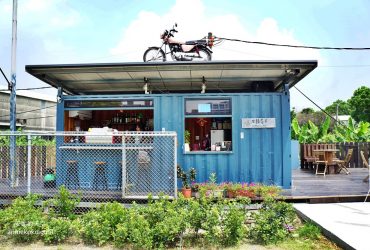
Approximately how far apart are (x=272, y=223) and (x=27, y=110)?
65.1 feet

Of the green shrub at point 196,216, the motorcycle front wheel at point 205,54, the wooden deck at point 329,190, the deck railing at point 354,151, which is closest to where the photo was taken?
the green shrub at point 196,216

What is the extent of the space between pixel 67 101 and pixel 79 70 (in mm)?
1083

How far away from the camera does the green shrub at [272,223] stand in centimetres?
550

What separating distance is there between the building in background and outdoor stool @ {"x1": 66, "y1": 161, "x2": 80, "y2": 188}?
35.9 ft

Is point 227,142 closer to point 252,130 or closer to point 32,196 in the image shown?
point 252,130

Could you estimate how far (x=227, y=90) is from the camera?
11812 millimetres

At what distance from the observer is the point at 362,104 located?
5178cm

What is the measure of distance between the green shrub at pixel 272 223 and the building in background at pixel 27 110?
51.3 feet

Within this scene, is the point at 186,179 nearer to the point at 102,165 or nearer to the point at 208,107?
the point at 208,107

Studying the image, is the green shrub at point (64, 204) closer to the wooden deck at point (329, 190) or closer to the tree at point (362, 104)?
the wooden deck at point (329, 190)

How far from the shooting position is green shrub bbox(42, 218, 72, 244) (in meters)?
5.51

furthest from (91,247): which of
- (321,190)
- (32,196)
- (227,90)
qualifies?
(227,90)

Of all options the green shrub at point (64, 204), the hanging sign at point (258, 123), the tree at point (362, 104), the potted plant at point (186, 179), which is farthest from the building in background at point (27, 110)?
the tree at point (362, 104)

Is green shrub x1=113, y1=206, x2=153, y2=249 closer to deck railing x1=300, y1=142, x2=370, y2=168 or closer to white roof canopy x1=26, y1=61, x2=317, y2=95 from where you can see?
white roof canopy x1=26, y1=61, x2=317, y2=95
